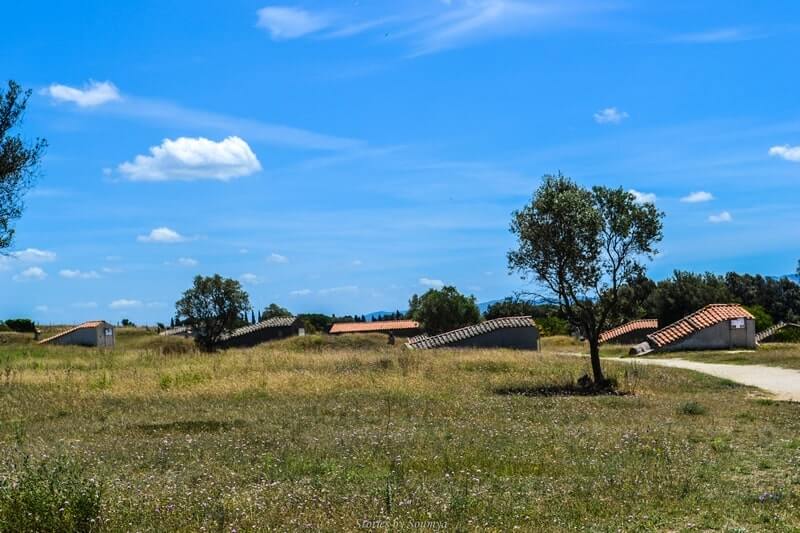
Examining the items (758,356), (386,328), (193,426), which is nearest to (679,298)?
(758,356)

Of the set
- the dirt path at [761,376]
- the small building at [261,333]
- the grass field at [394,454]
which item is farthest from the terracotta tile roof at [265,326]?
the dirt path at [761,376]

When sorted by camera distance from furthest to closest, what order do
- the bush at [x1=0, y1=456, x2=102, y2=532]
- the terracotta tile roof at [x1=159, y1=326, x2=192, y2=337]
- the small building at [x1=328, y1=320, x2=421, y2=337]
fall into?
the small building at [x1=328, y1=320, x2=421, y2=337] < the terracotta tile roof at [x1=159, y1=326, x2=192, y2=337] < the bush at [x1=0, y1=456, x2=102, y2=532]

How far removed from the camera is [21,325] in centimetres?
8019

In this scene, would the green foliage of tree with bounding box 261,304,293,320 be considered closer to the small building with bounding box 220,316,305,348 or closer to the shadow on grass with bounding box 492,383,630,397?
the small building with bounding box 220,316,305,348

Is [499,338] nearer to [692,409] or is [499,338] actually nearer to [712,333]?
[712,333]

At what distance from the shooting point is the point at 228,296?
64562 mm

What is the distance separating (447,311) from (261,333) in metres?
21.6

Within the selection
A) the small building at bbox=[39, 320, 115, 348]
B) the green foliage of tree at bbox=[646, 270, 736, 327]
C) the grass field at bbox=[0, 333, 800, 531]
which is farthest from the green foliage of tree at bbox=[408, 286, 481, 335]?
the grass field at bbox=[0, 333, 800, 531]

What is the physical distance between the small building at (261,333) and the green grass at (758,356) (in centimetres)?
4129

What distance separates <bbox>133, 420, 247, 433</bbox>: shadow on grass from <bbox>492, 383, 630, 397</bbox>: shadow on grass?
906cm

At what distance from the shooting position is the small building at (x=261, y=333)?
234 ft

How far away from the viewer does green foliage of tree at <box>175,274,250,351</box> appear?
64.0 metres

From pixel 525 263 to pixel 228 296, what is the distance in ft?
140

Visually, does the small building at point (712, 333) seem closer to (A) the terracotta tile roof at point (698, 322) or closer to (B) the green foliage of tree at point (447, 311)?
(A) the terracotta tile roof at point (698, 322)
